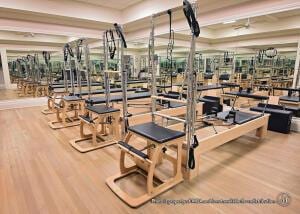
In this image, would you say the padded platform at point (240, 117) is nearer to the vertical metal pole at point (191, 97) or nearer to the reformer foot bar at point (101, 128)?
the vertical metal pole at point (191, 97)

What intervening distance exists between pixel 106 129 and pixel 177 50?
628cm

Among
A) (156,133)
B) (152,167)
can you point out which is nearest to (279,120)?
(156,133)

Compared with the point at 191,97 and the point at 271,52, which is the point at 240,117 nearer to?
the point at 191,97

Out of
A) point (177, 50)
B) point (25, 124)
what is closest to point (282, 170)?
point (25, 124)

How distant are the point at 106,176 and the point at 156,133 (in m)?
0.83

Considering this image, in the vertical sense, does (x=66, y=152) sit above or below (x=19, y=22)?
below

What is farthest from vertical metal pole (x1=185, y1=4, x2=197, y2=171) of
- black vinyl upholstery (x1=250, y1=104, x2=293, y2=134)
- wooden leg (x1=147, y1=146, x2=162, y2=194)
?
black vinyl upholstery (x1=250, y1=104, x2=293, y2=134)

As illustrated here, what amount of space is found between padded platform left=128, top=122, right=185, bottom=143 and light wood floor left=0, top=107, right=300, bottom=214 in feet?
1.87

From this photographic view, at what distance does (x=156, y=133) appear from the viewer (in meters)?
1.94

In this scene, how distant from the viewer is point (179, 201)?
1810 mm

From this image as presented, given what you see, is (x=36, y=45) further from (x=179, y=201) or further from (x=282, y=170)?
(x=282, y=170)

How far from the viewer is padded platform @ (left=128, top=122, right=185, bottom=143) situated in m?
1.81

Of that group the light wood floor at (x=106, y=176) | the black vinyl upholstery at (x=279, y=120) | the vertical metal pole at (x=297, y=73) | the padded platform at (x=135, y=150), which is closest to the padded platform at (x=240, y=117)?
the light wood floor at (x=106, y=176)

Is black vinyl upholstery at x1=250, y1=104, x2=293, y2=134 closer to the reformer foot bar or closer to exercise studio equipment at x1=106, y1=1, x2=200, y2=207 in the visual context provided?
exercise studio equipment at x1=106, y1=1, x2=200, y2=207
